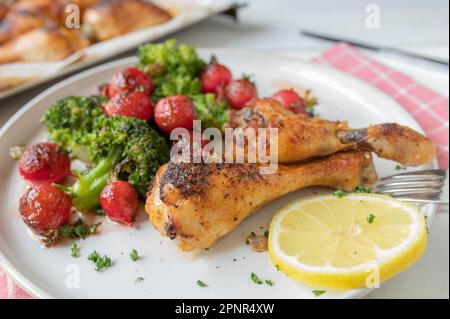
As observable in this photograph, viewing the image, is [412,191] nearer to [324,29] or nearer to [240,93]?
[240,93]

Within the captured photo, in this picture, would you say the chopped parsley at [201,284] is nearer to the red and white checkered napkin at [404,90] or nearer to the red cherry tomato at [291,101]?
the red cherry tomato at [291,101]

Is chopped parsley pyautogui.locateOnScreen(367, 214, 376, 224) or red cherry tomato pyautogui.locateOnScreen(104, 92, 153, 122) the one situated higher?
red cherry tomato pyautogui.locateOnScreen(104, 92, 153, 122)

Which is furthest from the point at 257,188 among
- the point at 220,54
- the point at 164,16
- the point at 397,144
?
the point at 164,16

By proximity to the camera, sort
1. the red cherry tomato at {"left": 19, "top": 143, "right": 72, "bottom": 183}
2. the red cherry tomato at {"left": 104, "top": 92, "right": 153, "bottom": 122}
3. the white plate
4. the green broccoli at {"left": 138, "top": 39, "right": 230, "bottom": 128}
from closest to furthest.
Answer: the white plate
the red cherry tomato at {"left": 19, "top": 143, "right": 72, "bottom": 183}
the red cherry tomato at {"left": 104, "top": 92, "right": 153, "bottom": 122}
the green broccoli at {"left": 138, "top": 39, "right": 230, "bottom": 128}

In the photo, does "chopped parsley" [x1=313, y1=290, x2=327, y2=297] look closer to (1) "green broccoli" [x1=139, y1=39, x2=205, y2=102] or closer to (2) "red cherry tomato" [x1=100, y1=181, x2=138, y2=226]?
(2) "red cherry tomato" [x1=100, y1=181, x2=138, y2=226]

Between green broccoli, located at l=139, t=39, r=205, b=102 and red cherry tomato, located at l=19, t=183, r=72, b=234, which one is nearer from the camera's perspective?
red cherry tomato, located at l=19, t=183, r=72, b=234

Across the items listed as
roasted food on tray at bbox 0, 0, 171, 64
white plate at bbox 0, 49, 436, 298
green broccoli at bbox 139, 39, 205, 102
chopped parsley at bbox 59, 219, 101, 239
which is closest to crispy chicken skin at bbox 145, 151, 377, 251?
white plate at bbox 0, 49, 436, 298
